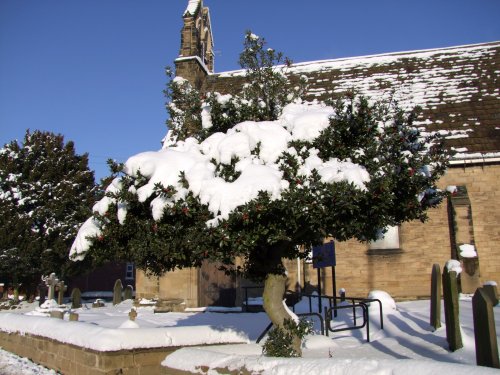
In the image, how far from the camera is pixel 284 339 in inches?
259

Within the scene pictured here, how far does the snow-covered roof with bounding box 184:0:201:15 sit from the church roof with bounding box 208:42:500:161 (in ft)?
11.8

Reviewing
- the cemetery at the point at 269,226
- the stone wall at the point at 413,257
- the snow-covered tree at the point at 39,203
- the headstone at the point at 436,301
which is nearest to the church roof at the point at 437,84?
the stone wall at the point at 413,257

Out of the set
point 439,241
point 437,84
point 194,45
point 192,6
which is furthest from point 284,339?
point 192,6

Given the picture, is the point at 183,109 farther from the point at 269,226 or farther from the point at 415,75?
the point at 415,75

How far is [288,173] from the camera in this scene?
6371 millimetres

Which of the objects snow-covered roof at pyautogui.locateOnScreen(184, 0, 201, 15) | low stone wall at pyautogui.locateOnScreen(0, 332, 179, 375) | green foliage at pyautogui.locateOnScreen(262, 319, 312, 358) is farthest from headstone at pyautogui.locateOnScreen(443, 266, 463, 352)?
snow-covered roof at pyautogui.locateOnScreen(184, 0, 201, 15)

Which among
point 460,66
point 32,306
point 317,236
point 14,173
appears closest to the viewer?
point 317,236

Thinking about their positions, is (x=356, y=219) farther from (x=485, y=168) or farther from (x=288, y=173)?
(x=485, y=168)

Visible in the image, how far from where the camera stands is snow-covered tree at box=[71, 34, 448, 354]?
19.4 ft

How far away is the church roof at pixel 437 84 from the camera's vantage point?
56.5 feet

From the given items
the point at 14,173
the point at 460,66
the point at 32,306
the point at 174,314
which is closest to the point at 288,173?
the point at 174,314

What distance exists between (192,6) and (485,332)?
925 inches

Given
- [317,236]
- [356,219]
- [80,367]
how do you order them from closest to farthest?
[356,219], [317,236], [80,367]

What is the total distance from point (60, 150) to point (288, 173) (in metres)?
30.8
